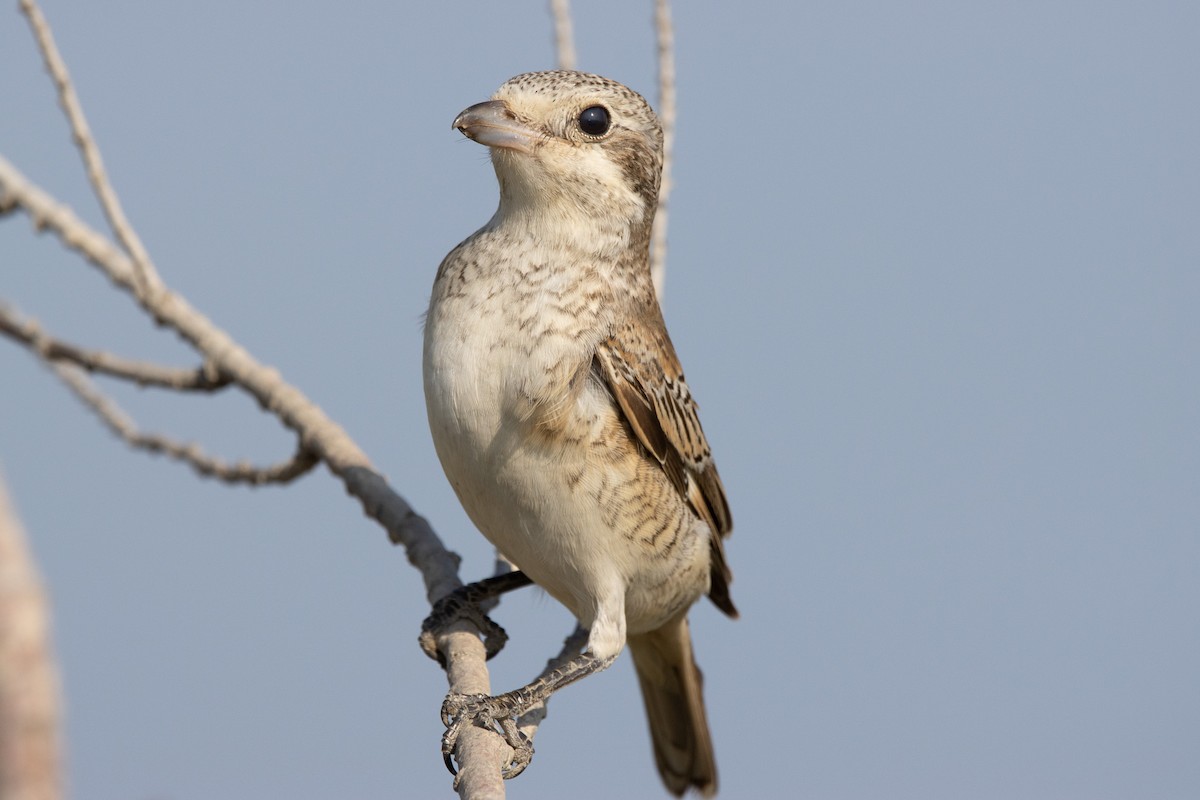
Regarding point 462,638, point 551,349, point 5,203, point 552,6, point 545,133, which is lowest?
point 462,638

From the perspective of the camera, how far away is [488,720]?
13.0 ft

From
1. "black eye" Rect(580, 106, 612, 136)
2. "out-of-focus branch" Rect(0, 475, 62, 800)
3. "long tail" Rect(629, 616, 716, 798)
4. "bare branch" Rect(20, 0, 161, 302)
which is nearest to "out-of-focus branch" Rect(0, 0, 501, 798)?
"bare branch" Rect(20, 0, 161, 302)

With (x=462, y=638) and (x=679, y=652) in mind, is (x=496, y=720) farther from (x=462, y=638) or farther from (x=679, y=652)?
(x=679, y=652)

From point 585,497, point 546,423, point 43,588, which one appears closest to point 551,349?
A: point 546,423

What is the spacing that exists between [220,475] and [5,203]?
1.42 meters

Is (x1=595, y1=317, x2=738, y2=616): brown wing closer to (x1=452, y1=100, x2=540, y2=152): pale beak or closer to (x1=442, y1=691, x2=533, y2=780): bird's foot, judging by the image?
(x1=452, y1=100, x2=540, y2=152): pale beak

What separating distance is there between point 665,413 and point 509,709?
1122mm

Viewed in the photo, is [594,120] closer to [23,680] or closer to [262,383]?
[262,383]

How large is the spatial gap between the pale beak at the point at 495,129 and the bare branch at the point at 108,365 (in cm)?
193

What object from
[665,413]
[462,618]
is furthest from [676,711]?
[665,413]

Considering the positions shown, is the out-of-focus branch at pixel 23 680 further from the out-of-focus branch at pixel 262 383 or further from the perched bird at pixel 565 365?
the out-of-focus branch at pixel 262 383

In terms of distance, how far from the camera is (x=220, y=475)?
5621mm

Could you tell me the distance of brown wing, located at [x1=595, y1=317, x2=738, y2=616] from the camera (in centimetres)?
422

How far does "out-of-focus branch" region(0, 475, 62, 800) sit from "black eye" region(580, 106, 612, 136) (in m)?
3.39
